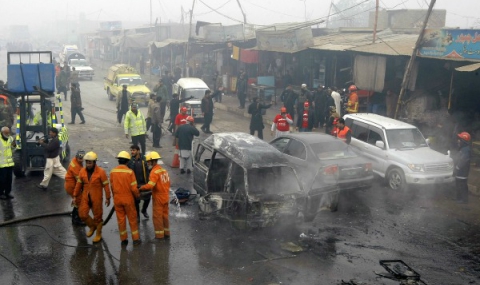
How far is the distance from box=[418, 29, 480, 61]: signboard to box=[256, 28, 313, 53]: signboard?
7573 millimetres

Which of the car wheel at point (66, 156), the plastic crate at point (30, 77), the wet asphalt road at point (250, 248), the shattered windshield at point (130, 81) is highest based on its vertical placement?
the plastic crate at point (30, 77)

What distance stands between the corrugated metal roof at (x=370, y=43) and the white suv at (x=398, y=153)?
4.74 m

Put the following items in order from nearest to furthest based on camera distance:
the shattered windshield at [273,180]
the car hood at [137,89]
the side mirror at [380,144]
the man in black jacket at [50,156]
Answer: the shattered windshield at [273,180]
the man in black jacket at [50,156]
the side mirror at [380,144]
the car hood at [137,89]

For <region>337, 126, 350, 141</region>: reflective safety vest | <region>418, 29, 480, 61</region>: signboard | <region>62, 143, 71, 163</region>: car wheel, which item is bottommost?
<region>62, 143, 71, 163</region>: car wheel

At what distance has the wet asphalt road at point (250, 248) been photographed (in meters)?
7.88

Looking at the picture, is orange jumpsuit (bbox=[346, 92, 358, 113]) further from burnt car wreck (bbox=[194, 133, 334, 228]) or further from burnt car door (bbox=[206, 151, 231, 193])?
burnt car door (bbox=[206, 151, 231, 193])

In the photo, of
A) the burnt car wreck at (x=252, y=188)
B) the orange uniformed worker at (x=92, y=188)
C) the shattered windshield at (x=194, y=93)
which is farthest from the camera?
the shattered windshield at (x=194, y=93)

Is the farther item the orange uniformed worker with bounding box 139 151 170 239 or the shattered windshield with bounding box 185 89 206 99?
the shattered windshield with bounding box 185 89 206 99

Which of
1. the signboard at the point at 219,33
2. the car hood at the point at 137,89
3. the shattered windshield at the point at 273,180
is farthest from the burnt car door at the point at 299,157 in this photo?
the signboard at the point at 219,33

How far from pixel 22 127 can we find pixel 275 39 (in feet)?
50.3

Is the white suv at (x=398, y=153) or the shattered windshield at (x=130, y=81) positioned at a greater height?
the shattered windshield at (x=130, y=81)

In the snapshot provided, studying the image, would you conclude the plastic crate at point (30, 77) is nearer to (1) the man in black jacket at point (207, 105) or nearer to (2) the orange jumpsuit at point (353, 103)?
(1) the man in black jacket at point (207, 105)

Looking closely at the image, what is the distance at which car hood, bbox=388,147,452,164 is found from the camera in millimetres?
12672

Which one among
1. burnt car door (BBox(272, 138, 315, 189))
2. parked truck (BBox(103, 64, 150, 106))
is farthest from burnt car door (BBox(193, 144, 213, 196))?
parked truck (BBox(103, 64, 150, 106))
